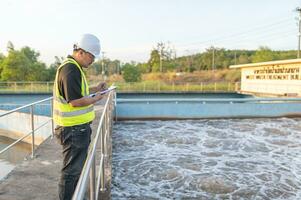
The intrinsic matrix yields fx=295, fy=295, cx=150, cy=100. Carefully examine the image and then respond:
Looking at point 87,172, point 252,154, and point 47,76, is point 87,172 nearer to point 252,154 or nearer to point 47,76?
point 252,154

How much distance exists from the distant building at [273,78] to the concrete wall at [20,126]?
12045mm

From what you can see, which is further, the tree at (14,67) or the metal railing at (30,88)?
the tree at (14,67)

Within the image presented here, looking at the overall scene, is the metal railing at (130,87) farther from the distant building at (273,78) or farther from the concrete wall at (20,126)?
the concrete wall at (20,126)

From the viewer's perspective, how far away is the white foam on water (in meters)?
4.68

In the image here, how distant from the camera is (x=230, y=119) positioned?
11242 millimetres

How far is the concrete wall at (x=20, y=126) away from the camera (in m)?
9.76

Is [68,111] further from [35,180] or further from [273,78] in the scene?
[273,78]

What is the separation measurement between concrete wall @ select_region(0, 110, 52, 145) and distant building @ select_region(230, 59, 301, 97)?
474 inches

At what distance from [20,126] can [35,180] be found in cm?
814

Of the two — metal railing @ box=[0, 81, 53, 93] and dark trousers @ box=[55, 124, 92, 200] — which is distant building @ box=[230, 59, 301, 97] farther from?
dark trousers @ box=[55, 124, 92, 200]

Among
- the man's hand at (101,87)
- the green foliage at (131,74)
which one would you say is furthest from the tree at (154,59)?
the man's hand at (101,87)

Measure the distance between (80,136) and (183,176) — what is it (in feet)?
11.7

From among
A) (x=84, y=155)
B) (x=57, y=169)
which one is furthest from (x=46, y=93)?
(x=84, y=155)

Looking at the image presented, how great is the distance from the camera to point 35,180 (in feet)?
10.5
